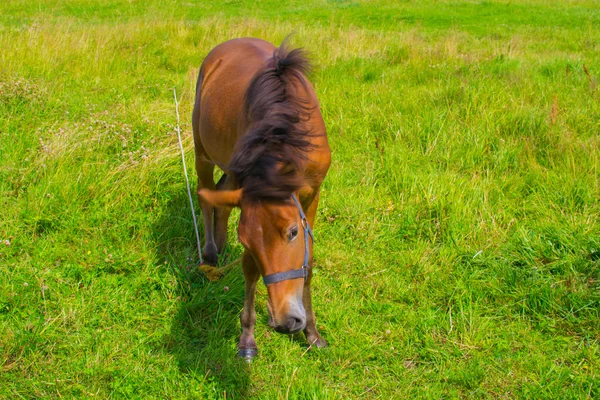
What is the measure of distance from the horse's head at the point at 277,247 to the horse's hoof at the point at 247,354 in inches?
38.3

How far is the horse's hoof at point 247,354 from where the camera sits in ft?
10.6

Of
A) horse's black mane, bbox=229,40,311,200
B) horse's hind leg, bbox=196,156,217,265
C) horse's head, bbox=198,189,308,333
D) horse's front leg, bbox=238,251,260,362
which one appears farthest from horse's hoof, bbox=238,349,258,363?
horse's black mane, bbox=229,40,311,200

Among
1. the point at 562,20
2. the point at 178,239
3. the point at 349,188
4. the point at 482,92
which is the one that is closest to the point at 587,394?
the point at 349,188

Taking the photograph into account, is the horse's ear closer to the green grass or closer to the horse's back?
the horse's back

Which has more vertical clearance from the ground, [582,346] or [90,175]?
[90,175]

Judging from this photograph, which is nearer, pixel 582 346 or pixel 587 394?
pixel 587 394

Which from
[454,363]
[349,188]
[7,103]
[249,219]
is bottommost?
[454,363]

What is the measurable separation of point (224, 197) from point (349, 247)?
2022 millimetres

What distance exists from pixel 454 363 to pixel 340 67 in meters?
5.40

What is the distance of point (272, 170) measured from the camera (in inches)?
93.2

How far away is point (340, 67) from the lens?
7.64 m

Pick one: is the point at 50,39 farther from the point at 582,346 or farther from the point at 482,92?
the point at 582,346

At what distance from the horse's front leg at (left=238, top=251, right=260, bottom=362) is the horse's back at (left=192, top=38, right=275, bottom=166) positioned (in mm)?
773

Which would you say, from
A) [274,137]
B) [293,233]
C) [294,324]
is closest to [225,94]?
[274,137]
